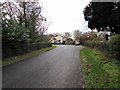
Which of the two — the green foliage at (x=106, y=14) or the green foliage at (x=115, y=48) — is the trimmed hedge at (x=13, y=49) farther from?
the green foliage at (x=106, y=14)

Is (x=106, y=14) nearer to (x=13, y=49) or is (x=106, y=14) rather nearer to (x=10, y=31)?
(x=10, y=31)

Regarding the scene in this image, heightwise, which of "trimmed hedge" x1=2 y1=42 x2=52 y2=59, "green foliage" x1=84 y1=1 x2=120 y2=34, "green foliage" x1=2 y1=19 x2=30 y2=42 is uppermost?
"green foliage" x1=84 y1=1 x2=120 y2=34

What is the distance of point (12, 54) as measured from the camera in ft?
36.1

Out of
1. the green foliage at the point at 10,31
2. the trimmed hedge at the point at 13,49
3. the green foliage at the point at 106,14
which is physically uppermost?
the green foliage at the point at 106,14

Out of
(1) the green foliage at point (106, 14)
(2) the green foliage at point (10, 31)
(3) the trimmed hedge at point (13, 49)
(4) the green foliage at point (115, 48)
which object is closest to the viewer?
(4) the green foliage at point (115, 48)

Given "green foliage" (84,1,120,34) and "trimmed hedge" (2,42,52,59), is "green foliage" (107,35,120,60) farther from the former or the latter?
"trimmed hedge" (2,42,52,59)

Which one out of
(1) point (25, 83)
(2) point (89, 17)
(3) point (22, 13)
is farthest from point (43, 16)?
(1) point (25, 83)

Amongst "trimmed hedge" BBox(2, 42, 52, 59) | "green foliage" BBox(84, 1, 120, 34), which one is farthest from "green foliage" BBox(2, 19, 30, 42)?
"green foliage" BBox(84, 1, 120, 34)

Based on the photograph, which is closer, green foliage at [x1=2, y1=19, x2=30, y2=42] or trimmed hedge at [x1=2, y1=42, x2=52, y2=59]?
green foliage at [x1=2, y1=19, x2=30, y2=42]

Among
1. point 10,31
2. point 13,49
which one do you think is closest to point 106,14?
point 10,31

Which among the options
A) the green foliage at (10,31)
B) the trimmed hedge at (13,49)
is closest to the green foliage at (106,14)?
the green foliage at (10,31)

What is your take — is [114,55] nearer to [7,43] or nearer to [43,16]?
[7,43]

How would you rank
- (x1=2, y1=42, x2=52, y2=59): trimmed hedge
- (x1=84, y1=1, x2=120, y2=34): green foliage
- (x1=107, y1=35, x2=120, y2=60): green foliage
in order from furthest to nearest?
(x1=84, y1=1, x2=120, y2=34): green foliage
(x1=2, y1=42, x2=52, y2=59): trimmed hedge
(x1=107, y1=35, x2=120, y2=60): green foliage

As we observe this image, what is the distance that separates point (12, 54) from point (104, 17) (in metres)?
11.7
